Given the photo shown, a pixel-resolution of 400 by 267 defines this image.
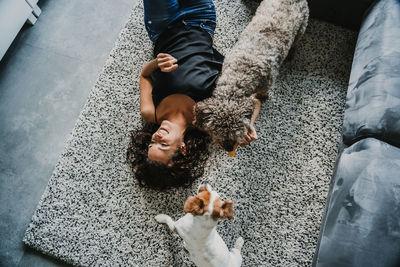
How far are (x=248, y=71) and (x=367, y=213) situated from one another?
68 cm

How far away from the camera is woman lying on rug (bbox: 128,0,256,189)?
3.59 feet

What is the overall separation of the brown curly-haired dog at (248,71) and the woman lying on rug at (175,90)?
0.09m

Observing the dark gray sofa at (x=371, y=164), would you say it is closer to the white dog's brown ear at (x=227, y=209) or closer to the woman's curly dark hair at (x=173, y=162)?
the white dog's brown ear at (x=227, y=209)

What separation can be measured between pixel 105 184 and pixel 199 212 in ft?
2.21

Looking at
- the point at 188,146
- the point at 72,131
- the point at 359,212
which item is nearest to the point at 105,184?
the point at 72,131

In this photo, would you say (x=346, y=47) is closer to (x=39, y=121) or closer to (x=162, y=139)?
(x=162, y=139)

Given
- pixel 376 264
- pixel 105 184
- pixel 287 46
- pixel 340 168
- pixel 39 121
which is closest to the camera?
pixel 376 264

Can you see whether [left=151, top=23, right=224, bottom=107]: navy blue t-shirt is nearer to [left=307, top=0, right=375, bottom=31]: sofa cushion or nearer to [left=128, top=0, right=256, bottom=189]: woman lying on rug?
[left=128, top=0, right=256, bottom=189]: woman lying on rug

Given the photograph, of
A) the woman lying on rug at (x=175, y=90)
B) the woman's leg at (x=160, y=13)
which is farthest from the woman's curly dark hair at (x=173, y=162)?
the woman's leg at (x=160, y=13)

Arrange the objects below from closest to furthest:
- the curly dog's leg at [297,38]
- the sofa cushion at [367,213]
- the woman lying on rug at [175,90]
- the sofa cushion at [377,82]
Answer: the sofa cushion at [367,213] < the sofa cushion at [377,82] < the woman lying on rug at [175,90] < the curly dog's leg at [297,38]

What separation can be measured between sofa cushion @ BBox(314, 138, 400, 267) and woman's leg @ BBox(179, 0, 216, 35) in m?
0.89

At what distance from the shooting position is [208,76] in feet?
3.69

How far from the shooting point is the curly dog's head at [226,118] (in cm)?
99

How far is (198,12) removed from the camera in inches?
49.8
